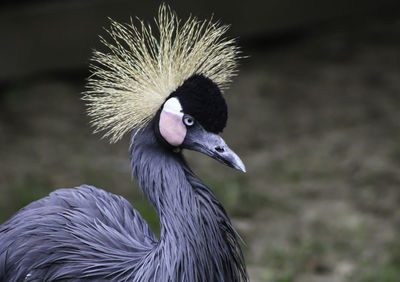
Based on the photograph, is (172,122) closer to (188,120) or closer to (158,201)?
(188,120)

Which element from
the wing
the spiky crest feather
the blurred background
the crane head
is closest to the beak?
the crane head

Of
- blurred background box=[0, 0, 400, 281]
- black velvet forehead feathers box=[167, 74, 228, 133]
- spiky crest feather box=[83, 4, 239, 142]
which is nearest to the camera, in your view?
black velvet forehead feathers box=[167, 74, 228, 133]

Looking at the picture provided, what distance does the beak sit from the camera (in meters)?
1.97

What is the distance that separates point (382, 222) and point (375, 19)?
3242 millimetres

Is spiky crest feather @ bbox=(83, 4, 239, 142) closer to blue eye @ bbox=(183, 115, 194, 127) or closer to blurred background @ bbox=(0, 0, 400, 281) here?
blue eye @ bbox=(183, 115, 194, 127)

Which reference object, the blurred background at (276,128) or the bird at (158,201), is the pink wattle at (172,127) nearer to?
the bird at (158,201)

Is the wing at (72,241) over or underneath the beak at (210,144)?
underneath

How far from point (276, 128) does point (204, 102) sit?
9.34ft

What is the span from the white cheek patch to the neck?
0.23 ft

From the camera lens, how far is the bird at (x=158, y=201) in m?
1.99

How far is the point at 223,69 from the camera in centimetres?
217

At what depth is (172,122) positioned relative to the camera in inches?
78.4

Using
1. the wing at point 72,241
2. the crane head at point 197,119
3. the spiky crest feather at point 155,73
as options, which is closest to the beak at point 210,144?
the crane head at point 197,119

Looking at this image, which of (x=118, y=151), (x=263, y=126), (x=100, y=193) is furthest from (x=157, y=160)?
(x=263, y=126)
